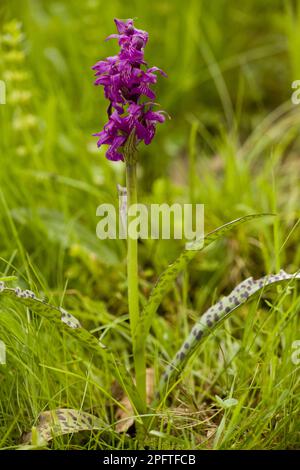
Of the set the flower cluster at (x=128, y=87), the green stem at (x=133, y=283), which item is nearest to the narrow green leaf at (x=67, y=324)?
the green stem at (x=133, y=283)

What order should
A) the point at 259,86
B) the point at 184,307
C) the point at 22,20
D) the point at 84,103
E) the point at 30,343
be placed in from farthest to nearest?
the point at 259,86 → the point at 22,20 → the point at 84,103 → the point at 184,307 → the point at 30,343

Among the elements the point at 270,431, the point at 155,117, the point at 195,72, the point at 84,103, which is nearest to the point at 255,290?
the point at 270,431

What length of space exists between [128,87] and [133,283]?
0.45m

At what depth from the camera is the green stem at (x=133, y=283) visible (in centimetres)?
154

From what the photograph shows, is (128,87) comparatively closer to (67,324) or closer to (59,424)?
(67,324)

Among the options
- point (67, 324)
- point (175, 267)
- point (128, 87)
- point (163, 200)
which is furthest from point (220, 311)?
point (163, 200)

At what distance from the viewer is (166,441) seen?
5.15 ft

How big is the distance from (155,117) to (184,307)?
74 cm

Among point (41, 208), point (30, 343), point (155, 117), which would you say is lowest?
point (30, 343)

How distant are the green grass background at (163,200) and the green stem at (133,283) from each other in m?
0.12

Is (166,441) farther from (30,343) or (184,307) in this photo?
(184,307)

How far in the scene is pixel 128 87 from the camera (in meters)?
1.47

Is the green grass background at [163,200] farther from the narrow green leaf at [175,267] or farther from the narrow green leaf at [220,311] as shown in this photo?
the narrow green leaf at [175,267]

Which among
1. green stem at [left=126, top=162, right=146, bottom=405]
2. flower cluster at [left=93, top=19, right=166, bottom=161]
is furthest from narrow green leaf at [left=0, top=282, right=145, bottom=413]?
flower cluster at [left=93, top=19, right=166, bottom=161]
